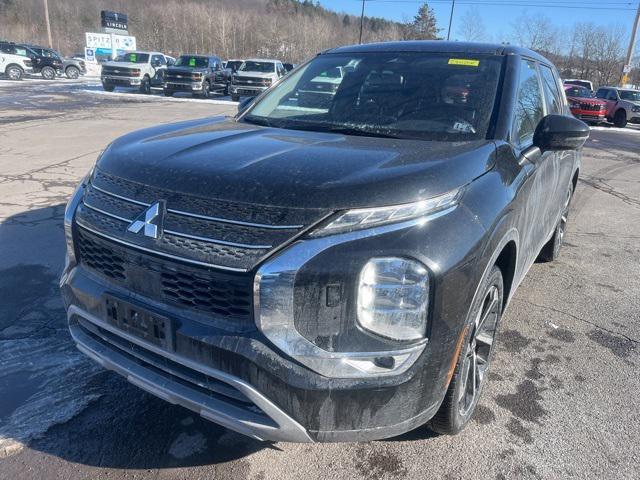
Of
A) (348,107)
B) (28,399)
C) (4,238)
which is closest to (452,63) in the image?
(348,107)

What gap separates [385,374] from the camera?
185 cm

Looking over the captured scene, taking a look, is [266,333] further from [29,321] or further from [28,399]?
[29,321]

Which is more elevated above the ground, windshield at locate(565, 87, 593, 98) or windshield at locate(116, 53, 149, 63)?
windshield at locate(116, 53, 149, 63)

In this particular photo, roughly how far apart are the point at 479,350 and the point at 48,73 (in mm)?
37814

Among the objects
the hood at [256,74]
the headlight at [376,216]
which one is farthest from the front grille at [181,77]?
the headlight at [376,216]

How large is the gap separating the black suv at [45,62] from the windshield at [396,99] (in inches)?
1382

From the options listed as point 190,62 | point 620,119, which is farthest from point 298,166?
point 190,62

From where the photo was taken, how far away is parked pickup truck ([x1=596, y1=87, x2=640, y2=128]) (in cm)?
2183

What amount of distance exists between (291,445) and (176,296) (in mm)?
1025

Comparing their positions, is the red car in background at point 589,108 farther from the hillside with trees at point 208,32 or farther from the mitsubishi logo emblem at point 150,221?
the hillside with trees at point 208,32

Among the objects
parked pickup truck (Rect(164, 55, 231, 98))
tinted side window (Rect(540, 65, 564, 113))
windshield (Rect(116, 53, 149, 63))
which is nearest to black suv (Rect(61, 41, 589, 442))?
tinted side window (Rect(540, 65, 564, 113))

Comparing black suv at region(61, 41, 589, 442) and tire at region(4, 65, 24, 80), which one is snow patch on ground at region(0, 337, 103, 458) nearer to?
black suv at region(61, 41, 589, 442)

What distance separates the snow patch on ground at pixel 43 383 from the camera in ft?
8.36

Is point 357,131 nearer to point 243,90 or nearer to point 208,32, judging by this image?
point 243,90
